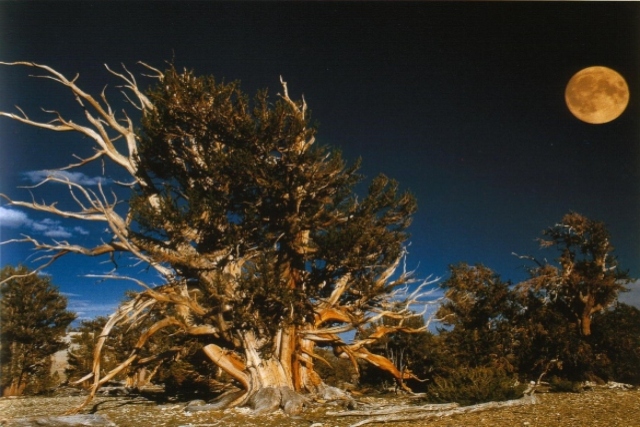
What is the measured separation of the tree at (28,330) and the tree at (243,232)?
17.1m

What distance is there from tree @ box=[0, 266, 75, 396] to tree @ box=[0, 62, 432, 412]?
56.2ft

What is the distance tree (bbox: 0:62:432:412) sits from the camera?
1393 cm

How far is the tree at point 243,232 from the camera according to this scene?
13930 mm

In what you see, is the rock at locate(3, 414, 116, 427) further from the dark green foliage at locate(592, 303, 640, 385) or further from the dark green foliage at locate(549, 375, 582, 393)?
the dark green foliage at locate(592, 303, 640, 385)

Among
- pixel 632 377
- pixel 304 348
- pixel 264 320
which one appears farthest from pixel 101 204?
pixel 632 377

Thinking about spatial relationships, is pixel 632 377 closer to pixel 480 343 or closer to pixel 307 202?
pixel 480 343

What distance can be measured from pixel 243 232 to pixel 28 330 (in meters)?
21.6

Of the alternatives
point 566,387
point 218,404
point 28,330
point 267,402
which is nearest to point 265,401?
point 267,402

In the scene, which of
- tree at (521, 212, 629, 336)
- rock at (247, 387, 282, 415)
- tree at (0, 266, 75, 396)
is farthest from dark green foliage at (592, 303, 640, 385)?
tree at (0, 266, 75, 396)

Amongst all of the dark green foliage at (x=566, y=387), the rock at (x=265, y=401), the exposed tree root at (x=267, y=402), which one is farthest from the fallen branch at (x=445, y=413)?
the dark green foliage at (x=566, y=387)

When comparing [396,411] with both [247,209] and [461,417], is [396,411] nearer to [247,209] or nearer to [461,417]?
[461,417]

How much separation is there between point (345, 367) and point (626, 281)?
67.3ft

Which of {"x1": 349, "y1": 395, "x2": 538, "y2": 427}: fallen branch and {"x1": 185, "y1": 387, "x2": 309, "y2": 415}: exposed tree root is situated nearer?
{"x1": 349, "y1": 395, "x2": 538, "y2": 427}: fallen branch

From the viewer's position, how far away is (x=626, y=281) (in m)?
22.2
